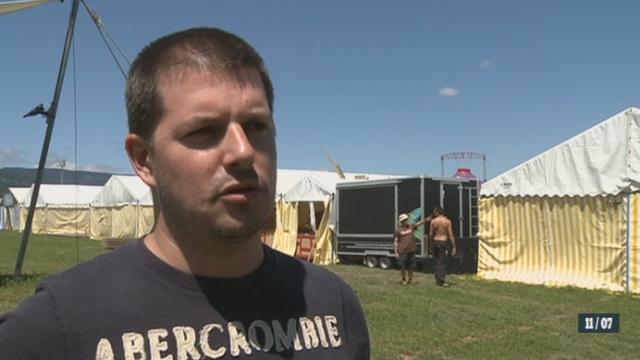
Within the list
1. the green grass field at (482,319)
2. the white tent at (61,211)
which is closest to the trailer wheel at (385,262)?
the green grass field at (482,319)

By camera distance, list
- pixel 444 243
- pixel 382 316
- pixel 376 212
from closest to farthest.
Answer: pixel 382 316 → pixel 444 243 → pixel 376 212

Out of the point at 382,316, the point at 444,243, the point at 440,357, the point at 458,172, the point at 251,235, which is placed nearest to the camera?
the point at 251,235

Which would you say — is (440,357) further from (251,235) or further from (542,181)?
(542,181)

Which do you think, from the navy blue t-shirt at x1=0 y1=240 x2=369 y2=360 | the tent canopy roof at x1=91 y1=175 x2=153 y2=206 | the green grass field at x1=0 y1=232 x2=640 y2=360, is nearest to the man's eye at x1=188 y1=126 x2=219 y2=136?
the navy blue t-shirt at x1=0 y1=240 x2=369 y2=360

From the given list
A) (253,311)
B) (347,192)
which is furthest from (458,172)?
(253,311)

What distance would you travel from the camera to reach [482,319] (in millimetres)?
10430

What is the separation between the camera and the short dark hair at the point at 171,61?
1.37 metres

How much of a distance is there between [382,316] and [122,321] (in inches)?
378

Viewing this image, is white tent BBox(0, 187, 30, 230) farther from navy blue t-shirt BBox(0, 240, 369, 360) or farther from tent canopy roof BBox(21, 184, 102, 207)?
navy blue t-shirt BBox(0, 240, 369, 360)

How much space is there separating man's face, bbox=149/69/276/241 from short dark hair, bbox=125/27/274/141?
2cm

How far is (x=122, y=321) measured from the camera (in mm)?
1317

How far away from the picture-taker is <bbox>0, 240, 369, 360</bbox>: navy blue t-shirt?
1260mm

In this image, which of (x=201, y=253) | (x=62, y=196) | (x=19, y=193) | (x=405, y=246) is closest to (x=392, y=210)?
(x=405, y=246)
